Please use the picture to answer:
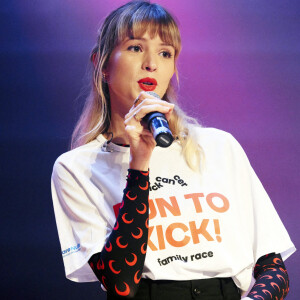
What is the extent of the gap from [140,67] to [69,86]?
33.5 inches

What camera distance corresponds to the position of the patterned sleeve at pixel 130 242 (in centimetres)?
121

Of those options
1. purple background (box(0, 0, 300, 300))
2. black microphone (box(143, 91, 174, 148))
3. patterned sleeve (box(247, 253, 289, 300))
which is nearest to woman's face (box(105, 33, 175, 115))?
black microphone (box(143, 91, 174, 148))

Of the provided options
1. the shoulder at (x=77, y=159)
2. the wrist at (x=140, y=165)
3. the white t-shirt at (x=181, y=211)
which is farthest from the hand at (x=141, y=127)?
the shoulder at (x=77, y=159)

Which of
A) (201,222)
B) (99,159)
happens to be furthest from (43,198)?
(201,222)

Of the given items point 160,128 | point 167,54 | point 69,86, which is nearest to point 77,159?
point 167,54

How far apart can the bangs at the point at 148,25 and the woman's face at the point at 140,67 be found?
15mm

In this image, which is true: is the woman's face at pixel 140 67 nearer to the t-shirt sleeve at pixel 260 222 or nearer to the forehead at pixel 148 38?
the forehead at pixel 148 38

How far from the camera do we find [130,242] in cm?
121

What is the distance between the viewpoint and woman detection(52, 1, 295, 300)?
1.22 meters

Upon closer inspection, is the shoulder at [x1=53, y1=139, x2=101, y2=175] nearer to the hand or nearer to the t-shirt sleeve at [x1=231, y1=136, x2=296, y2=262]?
the hand

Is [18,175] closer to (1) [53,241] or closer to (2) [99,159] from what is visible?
(1) [53,241]

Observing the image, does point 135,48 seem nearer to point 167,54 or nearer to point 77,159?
point 167,54

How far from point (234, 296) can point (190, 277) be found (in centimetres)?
14

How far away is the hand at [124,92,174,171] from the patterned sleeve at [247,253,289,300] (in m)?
0.43
